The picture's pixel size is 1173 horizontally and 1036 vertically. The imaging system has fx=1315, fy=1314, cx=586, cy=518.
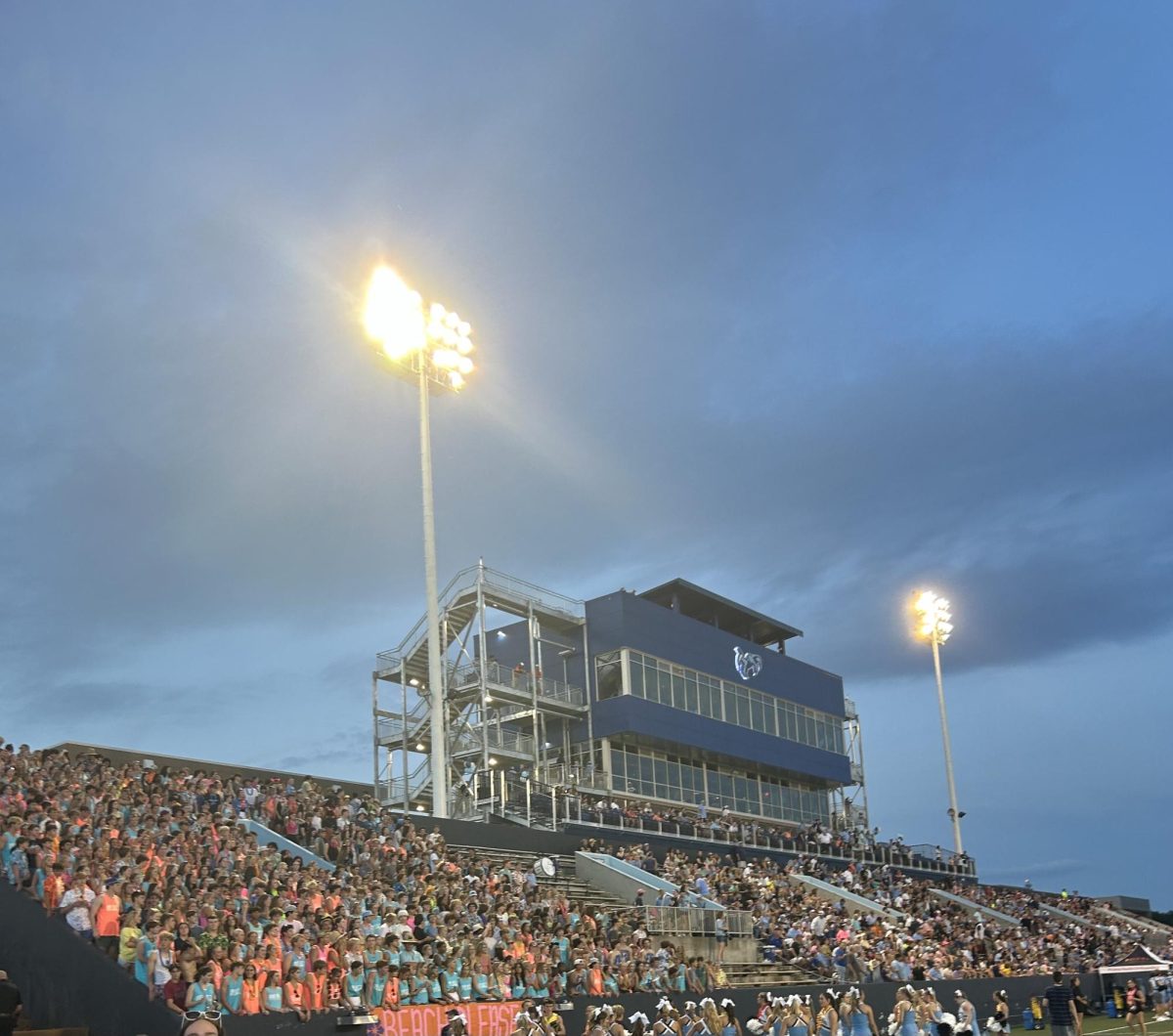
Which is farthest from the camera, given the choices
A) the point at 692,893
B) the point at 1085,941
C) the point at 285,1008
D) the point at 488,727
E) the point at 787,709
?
the point at 787,709

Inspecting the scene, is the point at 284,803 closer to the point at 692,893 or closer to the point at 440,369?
the point at 692,893

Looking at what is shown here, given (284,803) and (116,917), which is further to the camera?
(284,803)

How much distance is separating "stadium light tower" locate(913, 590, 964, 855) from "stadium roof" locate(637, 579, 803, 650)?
6840mm

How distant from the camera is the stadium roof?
65.8 metres

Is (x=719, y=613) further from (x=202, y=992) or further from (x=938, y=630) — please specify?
(x=202, y=992)

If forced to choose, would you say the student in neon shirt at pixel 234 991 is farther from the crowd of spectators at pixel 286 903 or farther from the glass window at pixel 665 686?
the glass window at pixel 665 686

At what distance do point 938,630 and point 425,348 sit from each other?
43542mm

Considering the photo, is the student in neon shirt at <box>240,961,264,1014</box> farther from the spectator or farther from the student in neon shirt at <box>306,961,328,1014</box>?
the spectator

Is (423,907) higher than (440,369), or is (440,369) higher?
(440,369)

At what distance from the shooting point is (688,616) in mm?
63906

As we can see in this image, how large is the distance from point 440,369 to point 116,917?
81.7 feet

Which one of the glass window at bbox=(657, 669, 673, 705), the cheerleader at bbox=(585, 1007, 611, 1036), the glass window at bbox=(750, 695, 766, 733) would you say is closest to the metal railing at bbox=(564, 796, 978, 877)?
the glass window at bbox=(657, 669, 673, 705)

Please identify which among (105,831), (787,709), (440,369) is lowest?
(105,831)

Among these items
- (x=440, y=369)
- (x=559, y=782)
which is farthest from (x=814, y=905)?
(x=440, y=369)
